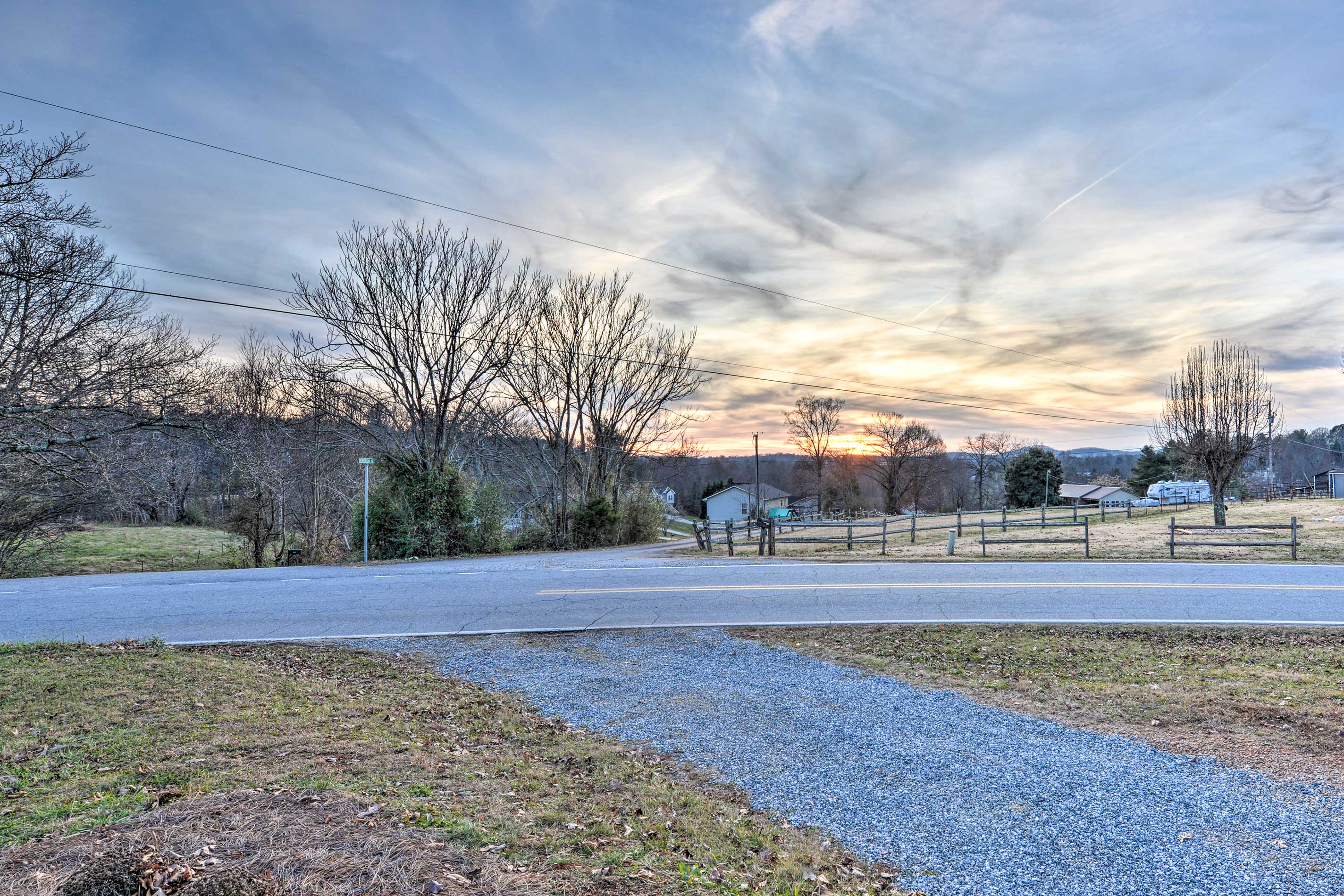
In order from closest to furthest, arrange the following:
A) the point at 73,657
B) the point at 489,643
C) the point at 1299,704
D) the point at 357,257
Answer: the point at 1299,704 → the point at 73,657 → the point at 489,643 → the point at 357,257

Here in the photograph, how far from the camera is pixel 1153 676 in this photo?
6.97 meters

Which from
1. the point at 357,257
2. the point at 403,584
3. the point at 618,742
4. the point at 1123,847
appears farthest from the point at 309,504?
the point at 1123,847

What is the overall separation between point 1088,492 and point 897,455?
2917cm

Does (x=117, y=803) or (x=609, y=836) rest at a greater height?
(x=117, y=803)

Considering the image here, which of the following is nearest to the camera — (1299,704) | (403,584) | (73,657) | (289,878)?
(289,878)

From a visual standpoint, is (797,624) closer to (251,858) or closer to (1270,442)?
(251,858)

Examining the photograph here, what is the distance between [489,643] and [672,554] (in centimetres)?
1337

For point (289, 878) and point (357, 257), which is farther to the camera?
point (357, 257)

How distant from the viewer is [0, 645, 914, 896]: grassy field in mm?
3033

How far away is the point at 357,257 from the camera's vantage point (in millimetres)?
21297

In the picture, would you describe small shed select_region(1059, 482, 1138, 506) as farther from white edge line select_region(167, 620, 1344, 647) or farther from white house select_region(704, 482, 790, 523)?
white edge line select_region(167, 620, 1344, 647)

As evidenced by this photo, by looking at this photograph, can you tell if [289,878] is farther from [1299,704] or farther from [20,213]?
[20,213]

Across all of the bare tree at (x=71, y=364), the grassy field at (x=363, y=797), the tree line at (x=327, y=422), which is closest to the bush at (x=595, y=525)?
the tree line at (x=327, y=422)

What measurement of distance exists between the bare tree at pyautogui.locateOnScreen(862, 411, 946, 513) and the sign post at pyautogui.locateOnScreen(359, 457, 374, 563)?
55.2m
